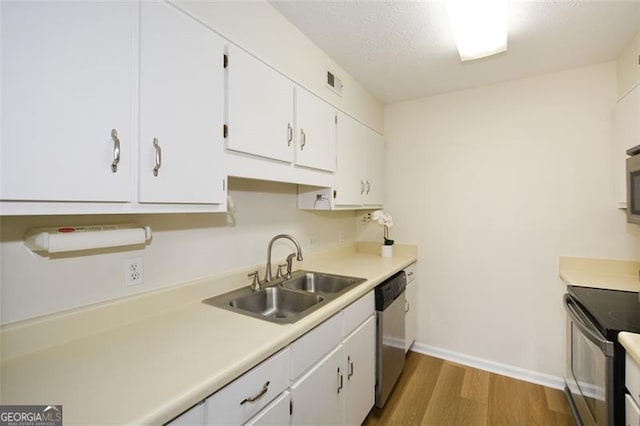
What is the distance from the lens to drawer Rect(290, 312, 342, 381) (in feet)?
3.78

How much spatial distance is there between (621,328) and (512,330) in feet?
4.26

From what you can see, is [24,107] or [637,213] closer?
[24,107]

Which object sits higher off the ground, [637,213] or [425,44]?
[425,44]

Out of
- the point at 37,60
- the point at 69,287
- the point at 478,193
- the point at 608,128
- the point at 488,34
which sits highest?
A: the point at 488,34

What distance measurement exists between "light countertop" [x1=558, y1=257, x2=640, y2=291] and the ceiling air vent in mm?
2054

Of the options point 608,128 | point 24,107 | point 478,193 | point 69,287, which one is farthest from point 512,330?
point 24,107

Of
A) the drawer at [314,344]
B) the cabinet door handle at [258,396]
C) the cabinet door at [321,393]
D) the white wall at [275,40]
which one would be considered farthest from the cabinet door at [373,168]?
the cabinet door handle at [258,396]

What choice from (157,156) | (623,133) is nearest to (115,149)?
(157,156)

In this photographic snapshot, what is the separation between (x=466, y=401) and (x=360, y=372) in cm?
97

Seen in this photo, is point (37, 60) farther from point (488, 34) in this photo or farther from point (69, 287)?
point (488, 34)

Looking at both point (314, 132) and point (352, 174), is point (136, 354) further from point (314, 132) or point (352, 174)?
point (352, 174)

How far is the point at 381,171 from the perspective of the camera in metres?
2.82

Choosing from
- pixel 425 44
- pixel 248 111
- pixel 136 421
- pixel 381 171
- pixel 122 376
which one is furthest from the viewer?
pixel 381 171

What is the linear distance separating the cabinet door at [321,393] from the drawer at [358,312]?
0.13 meters
